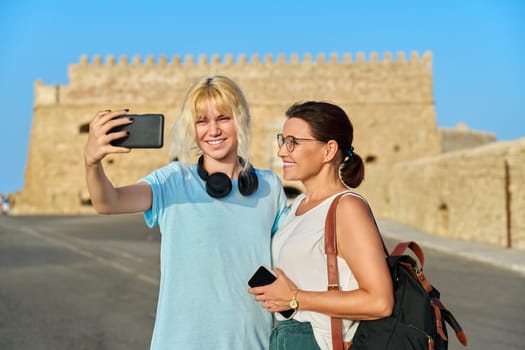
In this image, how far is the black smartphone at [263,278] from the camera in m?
1.96

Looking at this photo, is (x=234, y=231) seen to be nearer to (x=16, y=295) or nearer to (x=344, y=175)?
(x=344, y=175)

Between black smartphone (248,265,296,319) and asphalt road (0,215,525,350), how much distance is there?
10.2 feet

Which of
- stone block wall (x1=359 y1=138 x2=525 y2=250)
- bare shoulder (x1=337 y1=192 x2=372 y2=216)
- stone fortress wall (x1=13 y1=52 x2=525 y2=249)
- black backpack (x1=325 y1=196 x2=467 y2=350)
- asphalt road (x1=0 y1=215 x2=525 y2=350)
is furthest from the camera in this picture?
stone fortress wall (x1=13 y1=52 x2=525 y2=249)

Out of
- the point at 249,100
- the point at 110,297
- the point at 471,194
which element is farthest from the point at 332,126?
the point at 249,100

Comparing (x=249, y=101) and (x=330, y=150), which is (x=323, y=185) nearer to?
(x=330, y=150)

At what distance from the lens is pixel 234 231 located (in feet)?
6.98

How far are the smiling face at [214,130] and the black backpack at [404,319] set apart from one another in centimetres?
58

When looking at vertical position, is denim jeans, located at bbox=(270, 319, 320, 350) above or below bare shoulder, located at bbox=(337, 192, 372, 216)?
below

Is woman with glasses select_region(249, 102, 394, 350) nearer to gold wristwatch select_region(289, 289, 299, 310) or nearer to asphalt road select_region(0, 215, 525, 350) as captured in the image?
gold wristwatch select_region(289, 289, 299, 310)

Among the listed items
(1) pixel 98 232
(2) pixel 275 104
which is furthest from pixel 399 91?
(1) pixel 98 232

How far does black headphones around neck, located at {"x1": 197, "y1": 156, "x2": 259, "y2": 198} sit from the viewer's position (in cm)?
215

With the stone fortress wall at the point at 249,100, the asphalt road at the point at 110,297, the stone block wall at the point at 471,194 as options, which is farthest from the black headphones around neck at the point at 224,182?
the stone fortress wall at the point at 249,100

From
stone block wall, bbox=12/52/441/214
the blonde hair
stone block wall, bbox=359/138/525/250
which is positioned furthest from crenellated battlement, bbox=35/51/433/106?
the blonde hair

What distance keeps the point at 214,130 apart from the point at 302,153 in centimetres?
36
